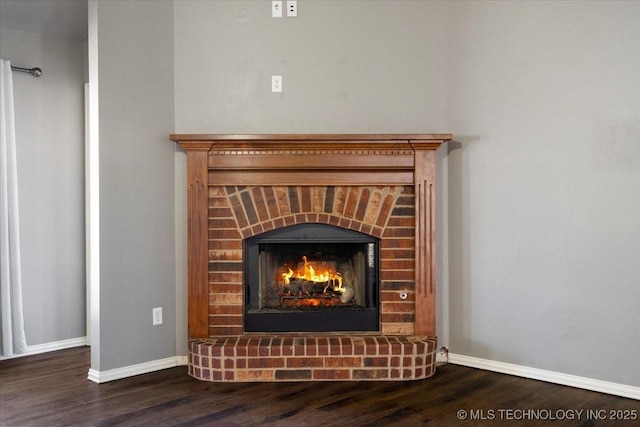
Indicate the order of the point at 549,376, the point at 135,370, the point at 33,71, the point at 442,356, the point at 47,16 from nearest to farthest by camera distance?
the point at 549,376
the point at 135,370
the point at 442,356
the point at 47,16
the point at 33,71

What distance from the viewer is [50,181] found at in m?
4.14

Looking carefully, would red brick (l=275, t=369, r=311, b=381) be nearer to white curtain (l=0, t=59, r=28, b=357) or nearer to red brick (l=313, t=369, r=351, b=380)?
red brick (l=313, t=369, r=351, b=380)

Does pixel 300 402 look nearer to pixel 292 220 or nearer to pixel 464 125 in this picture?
pixel 292 220

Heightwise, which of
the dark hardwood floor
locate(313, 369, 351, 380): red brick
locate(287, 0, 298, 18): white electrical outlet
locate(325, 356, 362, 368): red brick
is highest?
locate(287, 0, 298, 18): white electrical outlet

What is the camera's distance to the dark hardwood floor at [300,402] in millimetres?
2689

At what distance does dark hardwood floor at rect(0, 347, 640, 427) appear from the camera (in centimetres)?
269

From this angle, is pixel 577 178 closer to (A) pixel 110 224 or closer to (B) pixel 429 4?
(B) pixel 429 4

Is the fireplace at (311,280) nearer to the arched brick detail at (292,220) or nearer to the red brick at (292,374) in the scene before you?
→ the arched brick detail at (292,220)

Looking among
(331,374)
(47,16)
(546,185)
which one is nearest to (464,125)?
(546,185)

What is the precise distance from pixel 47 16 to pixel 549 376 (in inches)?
147

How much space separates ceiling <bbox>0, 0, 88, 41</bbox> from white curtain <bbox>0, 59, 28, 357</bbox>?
0.29 meters

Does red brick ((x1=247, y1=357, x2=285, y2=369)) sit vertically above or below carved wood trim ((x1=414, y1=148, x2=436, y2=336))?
below

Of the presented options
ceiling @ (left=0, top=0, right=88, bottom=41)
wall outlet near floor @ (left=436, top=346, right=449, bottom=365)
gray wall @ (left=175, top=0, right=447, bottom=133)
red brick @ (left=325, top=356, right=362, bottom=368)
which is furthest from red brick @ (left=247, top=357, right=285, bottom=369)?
ceiling @ (left=0, top=0, right=88, bottom=41)

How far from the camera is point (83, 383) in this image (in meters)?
3.29
